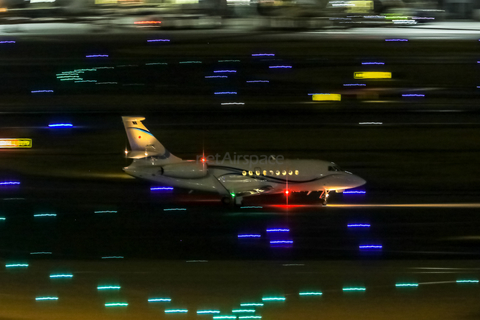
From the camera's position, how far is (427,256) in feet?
67.3

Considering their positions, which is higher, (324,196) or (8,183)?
(8,183)

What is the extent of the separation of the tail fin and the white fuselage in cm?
45

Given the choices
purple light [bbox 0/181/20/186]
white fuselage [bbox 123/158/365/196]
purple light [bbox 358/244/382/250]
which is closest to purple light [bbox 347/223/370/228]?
purple light [bbox 358/244/382/250]

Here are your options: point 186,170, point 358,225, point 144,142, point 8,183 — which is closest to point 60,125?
point 8,183

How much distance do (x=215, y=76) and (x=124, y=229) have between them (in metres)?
24.5

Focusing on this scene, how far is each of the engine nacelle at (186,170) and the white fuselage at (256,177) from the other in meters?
0.10

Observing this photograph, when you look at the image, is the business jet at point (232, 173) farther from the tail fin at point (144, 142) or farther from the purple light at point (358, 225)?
the purple light at point (358, 225)

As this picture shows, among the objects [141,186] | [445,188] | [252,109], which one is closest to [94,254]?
[141,186]

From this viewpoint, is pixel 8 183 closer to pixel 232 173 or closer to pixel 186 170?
pixel 186 170

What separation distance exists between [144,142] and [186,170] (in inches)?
101

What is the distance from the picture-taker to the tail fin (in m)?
27.1

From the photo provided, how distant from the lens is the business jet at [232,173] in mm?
26312

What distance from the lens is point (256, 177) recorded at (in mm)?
26656

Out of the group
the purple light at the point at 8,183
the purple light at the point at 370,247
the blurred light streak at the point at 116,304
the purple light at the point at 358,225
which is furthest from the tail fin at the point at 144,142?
the blurred light streak at the point at 116,304
